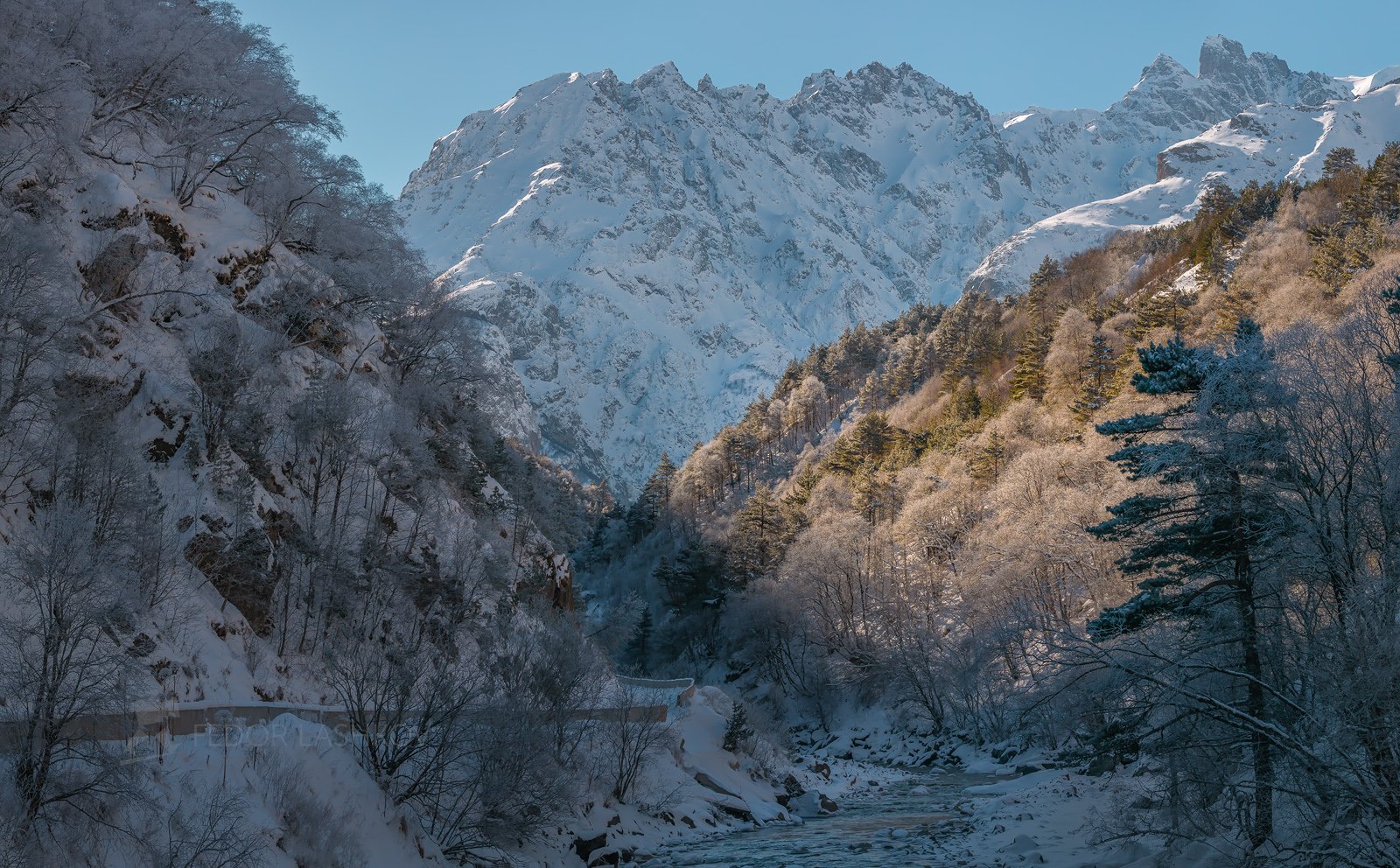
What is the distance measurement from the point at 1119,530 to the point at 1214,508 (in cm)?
155

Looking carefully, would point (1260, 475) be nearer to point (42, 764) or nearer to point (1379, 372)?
point (1379, 372)

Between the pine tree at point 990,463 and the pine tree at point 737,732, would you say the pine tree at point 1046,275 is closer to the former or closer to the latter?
the pine tree at point 990,463

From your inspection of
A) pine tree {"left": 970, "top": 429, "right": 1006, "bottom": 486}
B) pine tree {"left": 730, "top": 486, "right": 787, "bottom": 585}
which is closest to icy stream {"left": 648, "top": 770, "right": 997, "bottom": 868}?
pine tree {"left": 970, "top": 429, "right": 1006, "bottom": 486}

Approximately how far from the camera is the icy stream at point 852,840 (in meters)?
23.7

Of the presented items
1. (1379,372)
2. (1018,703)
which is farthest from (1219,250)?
(1379,372)

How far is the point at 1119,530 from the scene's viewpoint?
16625 millimetres

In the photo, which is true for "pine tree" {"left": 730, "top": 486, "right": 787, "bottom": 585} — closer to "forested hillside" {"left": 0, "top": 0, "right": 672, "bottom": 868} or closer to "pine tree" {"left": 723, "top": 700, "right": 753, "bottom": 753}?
"pine tree" {"left": 723, "top": 700, "right": 753, "bottom": 753}

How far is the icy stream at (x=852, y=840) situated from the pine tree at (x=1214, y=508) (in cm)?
980

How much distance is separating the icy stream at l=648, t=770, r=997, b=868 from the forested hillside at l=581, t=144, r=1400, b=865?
5.22 m

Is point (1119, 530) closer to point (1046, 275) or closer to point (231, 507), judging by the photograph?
point (231, 507)

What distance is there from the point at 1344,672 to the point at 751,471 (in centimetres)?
8963

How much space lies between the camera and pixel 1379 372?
77.9 feet

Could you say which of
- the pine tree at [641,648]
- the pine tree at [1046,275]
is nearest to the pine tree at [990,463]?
the pine tree at [641,648]

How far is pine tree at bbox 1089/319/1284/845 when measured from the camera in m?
15.3
